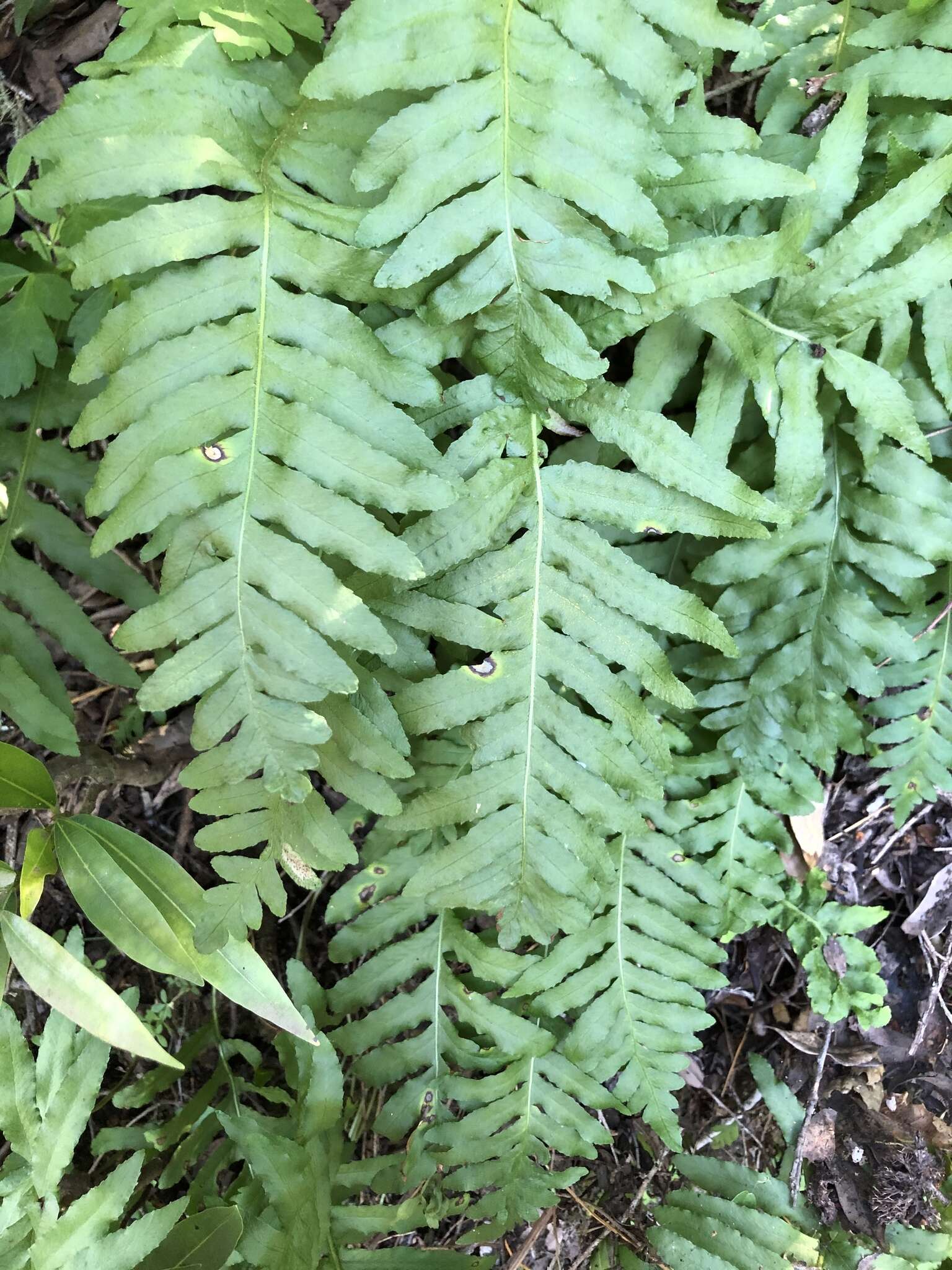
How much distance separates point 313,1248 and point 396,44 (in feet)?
8.88

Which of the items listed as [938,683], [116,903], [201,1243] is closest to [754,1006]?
[938,683]

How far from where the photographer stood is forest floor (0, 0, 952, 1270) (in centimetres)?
255

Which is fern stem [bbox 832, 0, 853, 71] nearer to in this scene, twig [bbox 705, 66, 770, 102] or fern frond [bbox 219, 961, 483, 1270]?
twig [bbox 705, 66, 770, 102]

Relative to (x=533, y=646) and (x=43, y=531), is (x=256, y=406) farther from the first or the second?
(x=43, y=531)

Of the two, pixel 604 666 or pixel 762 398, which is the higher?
pixel 762 398

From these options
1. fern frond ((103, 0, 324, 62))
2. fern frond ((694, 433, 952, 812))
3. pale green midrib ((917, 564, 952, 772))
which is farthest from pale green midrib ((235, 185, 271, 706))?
pale green midrib ((917, 564, 952, 772))

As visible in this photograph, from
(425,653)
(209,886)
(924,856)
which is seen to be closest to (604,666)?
(425,653)

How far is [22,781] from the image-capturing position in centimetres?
205

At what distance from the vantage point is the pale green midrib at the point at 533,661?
1.89m

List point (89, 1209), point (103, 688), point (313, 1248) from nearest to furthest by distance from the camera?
point (89, 1209) → point (313, 1248) → point (103, 688)

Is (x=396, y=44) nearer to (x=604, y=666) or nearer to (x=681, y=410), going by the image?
(x=681, y=410)

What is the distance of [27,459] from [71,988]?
4.42ft

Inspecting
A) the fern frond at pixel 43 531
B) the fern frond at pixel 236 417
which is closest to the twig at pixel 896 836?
the fern frond at pixel 236 417

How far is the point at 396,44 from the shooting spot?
1566mm
